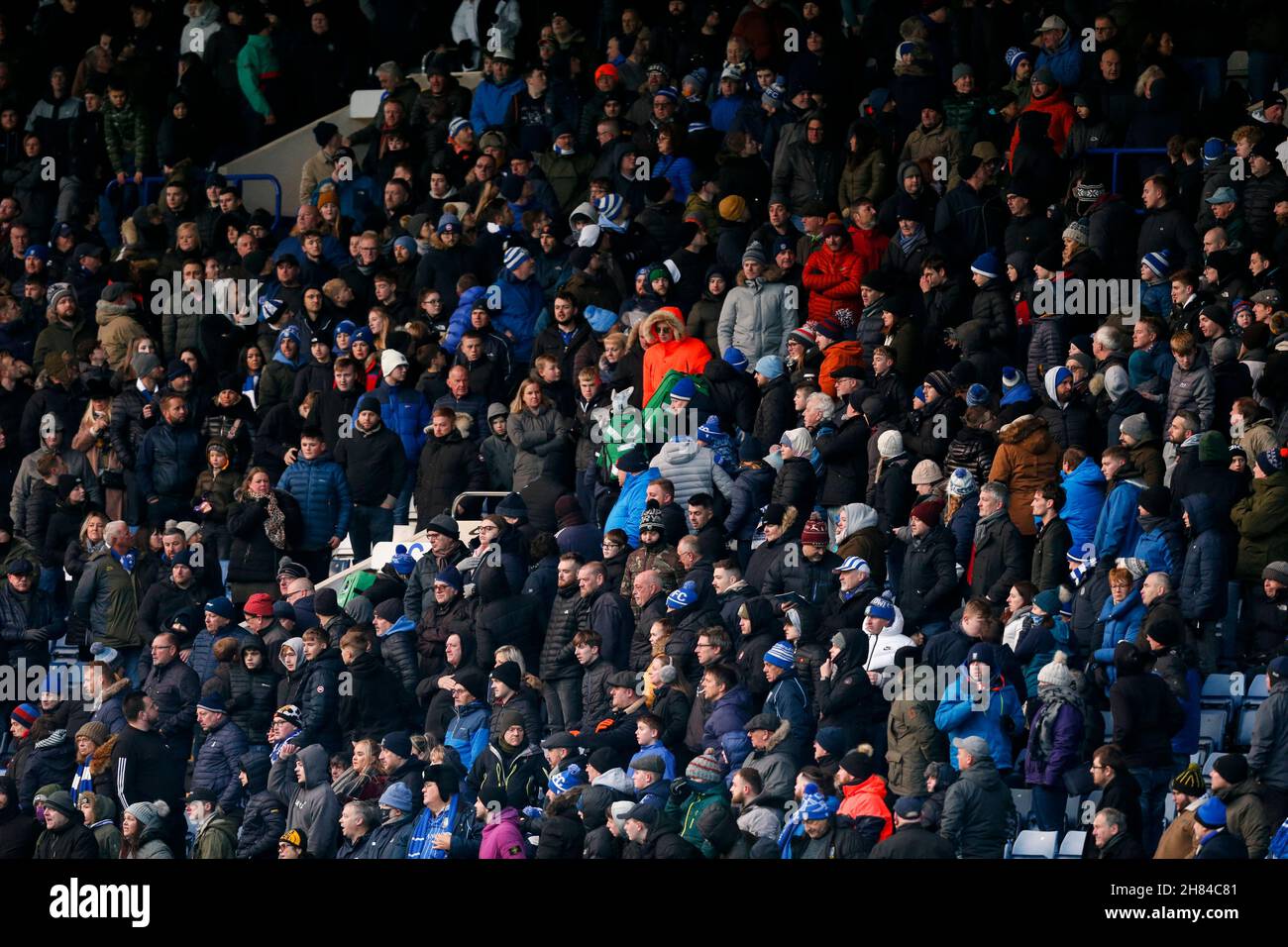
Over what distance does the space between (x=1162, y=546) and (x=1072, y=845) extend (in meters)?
2.12

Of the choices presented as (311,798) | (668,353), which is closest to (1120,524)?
(668,353)

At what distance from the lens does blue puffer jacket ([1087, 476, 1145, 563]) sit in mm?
15305

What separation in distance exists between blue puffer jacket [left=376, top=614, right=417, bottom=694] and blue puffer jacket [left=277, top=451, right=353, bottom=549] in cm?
196


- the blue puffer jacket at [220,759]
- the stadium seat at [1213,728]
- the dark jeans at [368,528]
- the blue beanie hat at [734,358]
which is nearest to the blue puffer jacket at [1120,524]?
the stadium seat at [1213,728]

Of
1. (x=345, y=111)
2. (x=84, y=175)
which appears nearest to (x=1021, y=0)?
(x=345, y=111)

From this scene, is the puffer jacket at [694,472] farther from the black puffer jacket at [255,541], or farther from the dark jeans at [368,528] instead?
the black puffer jacket at [255,541]

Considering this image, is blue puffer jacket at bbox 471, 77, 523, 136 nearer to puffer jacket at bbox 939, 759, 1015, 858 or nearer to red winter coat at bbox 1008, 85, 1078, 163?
red winter coat at bbox 1008, 85, 1078, 163

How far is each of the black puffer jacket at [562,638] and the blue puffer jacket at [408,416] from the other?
2.99 metres

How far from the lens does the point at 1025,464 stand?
16109mm

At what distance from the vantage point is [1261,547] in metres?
15.2

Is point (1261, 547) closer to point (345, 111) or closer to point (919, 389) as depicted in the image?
point (919, 389)

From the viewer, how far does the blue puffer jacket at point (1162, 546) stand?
1500 cm
